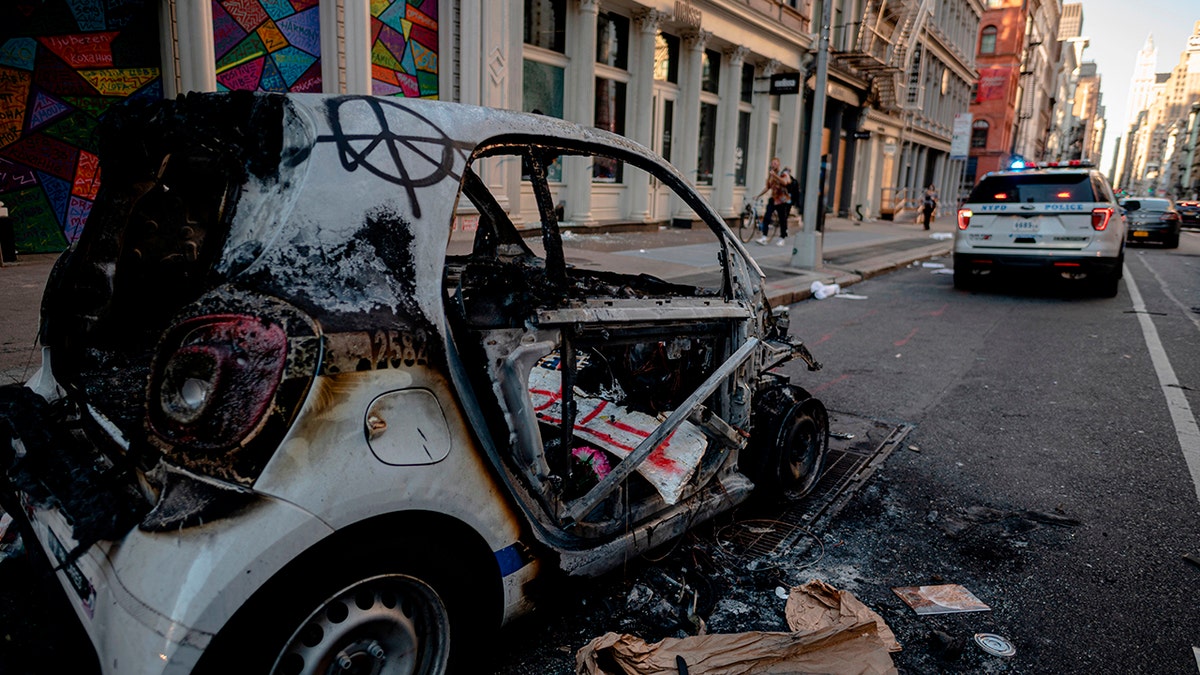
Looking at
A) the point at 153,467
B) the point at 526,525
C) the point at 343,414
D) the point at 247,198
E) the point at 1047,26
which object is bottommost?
the point at 526,525

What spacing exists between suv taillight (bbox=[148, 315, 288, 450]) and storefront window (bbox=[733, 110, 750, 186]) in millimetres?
21289

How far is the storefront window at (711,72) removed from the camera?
1997cm

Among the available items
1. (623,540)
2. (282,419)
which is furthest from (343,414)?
(623,540)

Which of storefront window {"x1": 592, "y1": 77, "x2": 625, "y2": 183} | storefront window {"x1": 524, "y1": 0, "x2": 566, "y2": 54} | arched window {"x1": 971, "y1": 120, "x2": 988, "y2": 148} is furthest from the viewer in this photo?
arched window {"x1": 971, "y1": 120, "x2": 988, "y2": 148}

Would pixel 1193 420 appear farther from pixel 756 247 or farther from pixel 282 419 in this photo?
pixel 756 247

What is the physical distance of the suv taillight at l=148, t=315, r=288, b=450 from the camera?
1.64m

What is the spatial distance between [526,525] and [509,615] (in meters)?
0.28

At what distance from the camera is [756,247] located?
53.7 ft

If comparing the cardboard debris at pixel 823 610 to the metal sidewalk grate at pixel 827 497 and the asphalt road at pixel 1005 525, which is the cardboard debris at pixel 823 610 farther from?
the metal sidewalk grate at pixel 827 497

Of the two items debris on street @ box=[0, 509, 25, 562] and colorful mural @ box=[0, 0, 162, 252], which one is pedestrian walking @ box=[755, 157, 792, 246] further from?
debris on street @ box=[0, 509, 25, 562]

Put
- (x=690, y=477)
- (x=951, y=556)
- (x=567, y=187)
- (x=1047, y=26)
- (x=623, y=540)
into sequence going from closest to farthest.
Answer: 1. (x=623, y=540)
2. (x=690, y=477)
3. (x=951, y=556)
4. (x=567, y=187)
5. (x=1047, y=26)

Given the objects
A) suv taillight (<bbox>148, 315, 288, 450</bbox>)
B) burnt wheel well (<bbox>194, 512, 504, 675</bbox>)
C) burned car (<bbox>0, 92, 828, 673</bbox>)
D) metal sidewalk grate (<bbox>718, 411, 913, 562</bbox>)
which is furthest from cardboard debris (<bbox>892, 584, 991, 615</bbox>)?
suv taillight (<bbox>148, 315, 288, 450</bbox>)

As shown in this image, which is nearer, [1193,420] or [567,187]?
[1193,420]

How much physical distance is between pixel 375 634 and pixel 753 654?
3.51 ft
